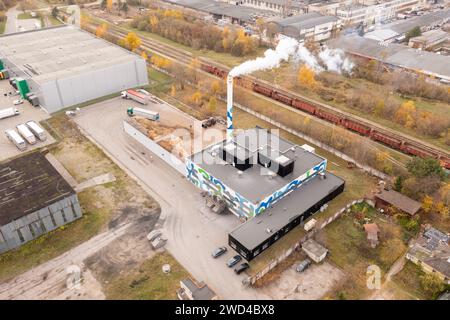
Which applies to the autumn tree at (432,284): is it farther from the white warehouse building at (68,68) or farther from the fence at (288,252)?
the white warehouse building at (68,68)

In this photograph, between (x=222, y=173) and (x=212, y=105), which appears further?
(x=212, y=105)

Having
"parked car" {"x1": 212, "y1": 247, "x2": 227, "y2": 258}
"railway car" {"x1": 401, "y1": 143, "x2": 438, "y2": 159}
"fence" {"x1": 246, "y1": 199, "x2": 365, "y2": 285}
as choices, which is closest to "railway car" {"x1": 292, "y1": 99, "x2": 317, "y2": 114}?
"railway car" {"x1": 401, "y1": 143, "x2": 438, "y2": 159}

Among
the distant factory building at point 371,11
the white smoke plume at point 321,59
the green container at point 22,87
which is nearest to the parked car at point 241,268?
the white smoke plume at point 321,59

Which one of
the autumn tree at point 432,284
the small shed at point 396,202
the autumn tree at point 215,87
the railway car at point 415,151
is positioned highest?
the autumn tree at point 215,87

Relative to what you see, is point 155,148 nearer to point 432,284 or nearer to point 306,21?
point 432,284

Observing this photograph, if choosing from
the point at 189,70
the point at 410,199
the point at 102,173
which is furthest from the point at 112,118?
the point at 410,199

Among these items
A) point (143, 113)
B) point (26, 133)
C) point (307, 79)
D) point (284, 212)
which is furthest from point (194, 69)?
point (284, 212)
